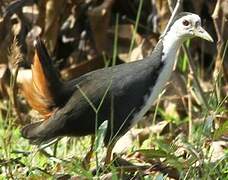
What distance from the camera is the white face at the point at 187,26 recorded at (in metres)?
4.34

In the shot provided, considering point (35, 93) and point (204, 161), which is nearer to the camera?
point (204, 161)

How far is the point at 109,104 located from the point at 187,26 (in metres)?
0.57

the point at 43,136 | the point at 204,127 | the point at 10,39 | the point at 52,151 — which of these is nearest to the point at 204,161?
the point at 204,127

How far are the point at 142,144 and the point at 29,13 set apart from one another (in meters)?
1.56

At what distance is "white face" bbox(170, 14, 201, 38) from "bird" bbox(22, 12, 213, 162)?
0.20 metres

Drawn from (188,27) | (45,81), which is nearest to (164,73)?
(188,27)

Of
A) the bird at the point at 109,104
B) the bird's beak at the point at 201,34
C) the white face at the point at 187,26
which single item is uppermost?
the white face at the point at 187,26

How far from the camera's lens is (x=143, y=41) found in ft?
19.5

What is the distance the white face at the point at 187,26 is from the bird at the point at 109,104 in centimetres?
20

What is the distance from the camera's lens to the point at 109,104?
4.19m

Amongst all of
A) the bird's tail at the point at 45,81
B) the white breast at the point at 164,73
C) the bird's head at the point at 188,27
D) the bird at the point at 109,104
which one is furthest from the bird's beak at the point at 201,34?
the bird's tail at the point at 45,81

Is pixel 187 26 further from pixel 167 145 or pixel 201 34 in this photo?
pixel 167 145

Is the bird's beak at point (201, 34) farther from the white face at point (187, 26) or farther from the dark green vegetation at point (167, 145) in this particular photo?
the dark green vegetation at point (167, 145)

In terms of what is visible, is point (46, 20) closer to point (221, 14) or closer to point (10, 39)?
point (10, 39)
